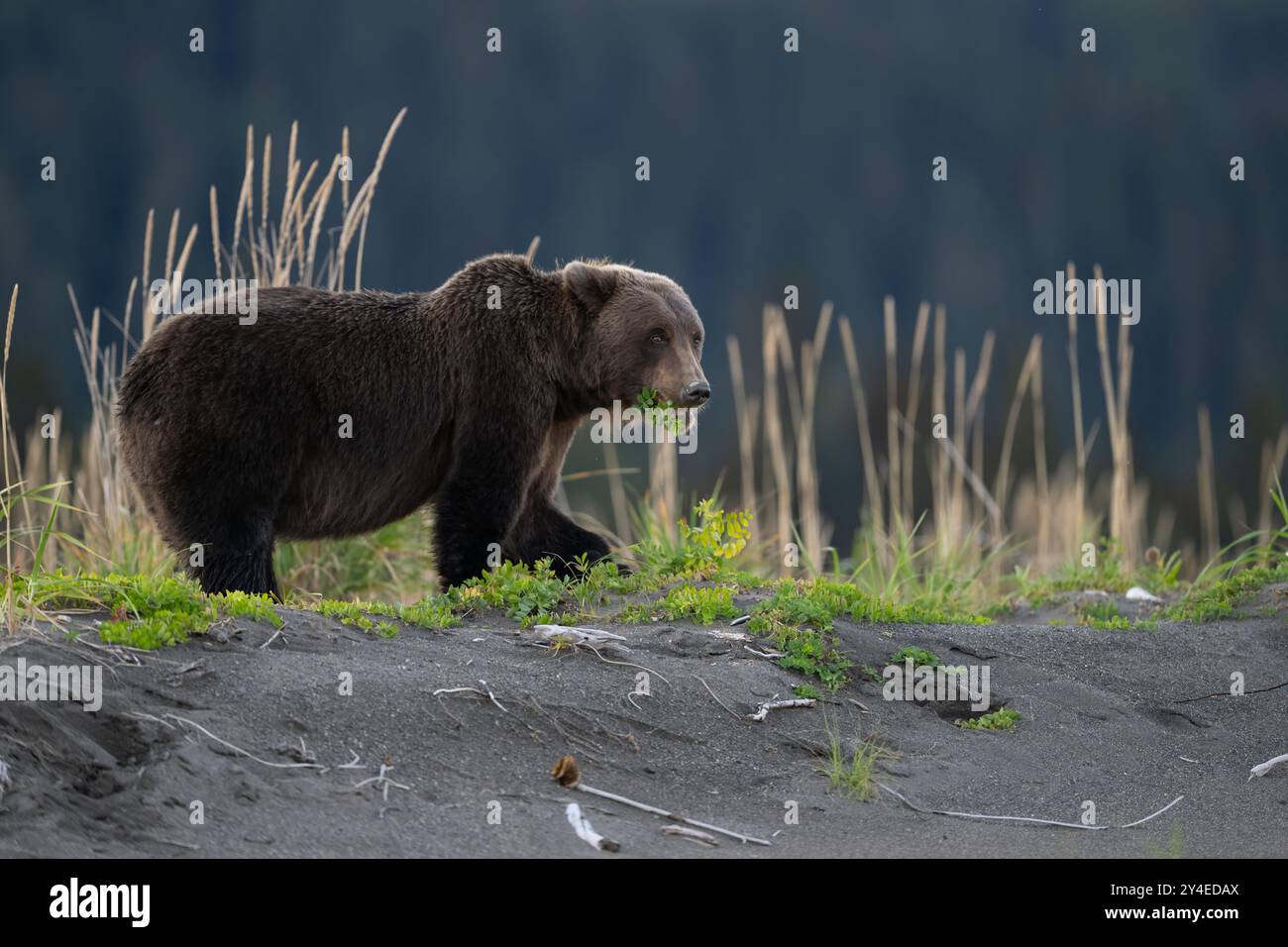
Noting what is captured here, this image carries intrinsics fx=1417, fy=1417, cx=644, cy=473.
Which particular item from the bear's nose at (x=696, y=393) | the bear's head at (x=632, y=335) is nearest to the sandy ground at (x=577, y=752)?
the bear's nose at (x=696, y=393)

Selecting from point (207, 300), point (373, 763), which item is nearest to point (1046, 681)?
point (373, 763)

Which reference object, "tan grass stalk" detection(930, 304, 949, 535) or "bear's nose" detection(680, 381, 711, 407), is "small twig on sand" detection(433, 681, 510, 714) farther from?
"tan grass stalk" detection(930, 304, 949, 535)

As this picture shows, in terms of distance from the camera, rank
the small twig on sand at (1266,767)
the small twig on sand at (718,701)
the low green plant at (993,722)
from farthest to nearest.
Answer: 1. the low green plant at (993,722)
2. the small twig on sand at (1266,767)
3. the small twig on sand at (718,701)

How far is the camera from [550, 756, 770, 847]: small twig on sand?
13.2ft

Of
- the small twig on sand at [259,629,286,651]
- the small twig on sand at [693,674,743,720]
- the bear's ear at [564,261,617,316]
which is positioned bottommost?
the small twig on sand at [693,674,743,720]

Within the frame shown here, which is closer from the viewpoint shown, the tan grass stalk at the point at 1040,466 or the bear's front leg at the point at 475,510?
the bear's front leg at the point at 475,510

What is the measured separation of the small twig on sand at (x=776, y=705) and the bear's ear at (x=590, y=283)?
230 centimetres

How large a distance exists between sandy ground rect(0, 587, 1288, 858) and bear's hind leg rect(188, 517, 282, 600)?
2.99ft

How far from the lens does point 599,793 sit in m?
4.15

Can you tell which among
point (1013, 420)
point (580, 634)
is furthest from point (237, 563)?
point (1013, 420)

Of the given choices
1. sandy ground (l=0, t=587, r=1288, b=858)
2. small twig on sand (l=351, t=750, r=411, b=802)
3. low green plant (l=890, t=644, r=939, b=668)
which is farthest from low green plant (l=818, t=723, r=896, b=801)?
small twig on sand (l=351, t=750, r=411, b=802)

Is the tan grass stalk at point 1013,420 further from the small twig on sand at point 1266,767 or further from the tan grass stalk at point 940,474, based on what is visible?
the small twig on sand at point 1266,767

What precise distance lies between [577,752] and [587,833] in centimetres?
56

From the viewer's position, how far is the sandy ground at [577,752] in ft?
12.2
